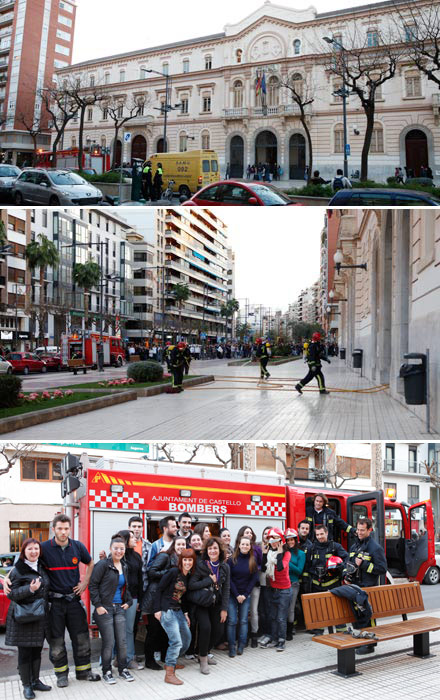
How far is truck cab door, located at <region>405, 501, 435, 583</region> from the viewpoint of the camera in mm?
11094

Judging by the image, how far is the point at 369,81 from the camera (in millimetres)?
13789

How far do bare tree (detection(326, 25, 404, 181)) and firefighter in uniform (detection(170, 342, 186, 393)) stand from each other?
6285 millimetres

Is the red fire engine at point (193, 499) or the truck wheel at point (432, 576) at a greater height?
the red fire engine at point (193, 499)

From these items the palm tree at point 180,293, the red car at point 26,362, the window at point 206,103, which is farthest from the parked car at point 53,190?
the window at point 206,103

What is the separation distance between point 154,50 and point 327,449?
835 inches

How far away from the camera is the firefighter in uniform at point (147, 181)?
9273 mm

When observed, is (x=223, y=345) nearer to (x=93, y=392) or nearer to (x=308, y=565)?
(x=93, y=392)

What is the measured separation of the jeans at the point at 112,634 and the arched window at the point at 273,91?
1247 centimetres

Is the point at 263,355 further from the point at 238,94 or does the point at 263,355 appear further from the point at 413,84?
the point at 413,84

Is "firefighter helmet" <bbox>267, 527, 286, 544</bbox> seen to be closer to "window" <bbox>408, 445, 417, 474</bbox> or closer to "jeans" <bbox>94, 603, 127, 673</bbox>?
"jeans" <bbox>94, 603, 127, 673</bbox>

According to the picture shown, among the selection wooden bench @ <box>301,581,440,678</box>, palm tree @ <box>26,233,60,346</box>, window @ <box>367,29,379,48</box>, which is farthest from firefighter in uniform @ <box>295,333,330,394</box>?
window @ <box>367,29,379,48</box>

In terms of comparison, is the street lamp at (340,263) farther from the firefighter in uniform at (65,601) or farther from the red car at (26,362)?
the firefighter in uniform at (65,601)

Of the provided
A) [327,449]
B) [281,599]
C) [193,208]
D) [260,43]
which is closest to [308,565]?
[281,599]

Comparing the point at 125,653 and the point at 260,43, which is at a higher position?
the point at 260,43
